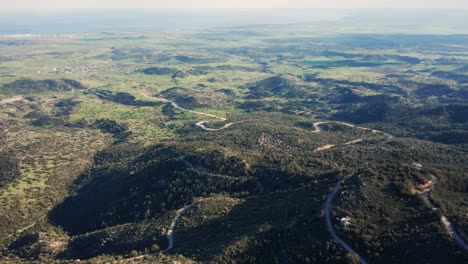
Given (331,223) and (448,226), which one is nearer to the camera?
(448,226)

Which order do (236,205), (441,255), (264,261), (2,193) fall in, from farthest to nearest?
(2,193) < (236,205) < (264,261) < (441,255)

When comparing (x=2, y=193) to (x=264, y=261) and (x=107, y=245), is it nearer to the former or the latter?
(x=107, y=245)

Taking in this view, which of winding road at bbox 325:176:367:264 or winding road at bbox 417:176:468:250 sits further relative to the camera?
winding road at bbox 325:176:367:264

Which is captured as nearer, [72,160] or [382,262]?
[382,262]

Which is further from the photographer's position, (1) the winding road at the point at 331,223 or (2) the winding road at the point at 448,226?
(1) the winding road at the point at 331,223

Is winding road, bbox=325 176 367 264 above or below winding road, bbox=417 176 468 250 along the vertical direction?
below

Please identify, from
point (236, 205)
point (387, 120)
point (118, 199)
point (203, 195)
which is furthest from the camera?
point (387, 120)

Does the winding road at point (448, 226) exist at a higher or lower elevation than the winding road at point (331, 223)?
higher

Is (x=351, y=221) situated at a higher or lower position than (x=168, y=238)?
higher

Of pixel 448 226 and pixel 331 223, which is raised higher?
pixel 448 226

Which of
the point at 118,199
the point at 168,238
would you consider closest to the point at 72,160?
the point at 118,199

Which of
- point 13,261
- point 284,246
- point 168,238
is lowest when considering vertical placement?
point 13,261
